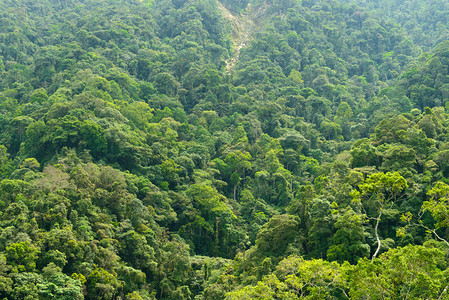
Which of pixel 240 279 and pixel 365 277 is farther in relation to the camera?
pixel 240 279

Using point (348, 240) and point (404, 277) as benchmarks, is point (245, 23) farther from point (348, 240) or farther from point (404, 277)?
point (404, 277)

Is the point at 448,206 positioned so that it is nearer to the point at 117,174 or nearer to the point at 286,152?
the point at 117,174

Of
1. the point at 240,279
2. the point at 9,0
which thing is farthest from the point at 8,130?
the point at 9,0

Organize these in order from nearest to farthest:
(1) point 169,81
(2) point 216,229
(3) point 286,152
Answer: (2) point 216,229 < (3) point 286,152 < (1) point 169,81

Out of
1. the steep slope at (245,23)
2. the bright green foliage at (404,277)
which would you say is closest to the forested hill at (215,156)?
the bright green foliage at (404,277)

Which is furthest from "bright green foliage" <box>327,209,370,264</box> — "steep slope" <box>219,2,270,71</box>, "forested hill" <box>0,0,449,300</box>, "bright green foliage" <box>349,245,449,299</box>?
"steep slope" <box>219,2,270,71</box>

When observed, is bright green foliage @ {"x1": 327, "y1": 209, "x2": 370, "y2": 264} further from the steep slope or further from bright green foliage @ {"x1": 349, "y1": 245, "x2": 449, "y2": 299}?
the steep slope

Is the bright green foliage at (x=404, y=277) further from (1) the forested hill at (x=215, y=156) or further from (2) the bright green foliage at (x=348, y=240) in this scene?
(2) the bright green foliage at (x=348, y=240)

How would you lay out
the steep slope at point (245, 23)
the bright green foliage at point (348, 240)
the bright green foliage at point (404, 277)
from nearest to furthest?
the bright green foliage at point (404, 277), the bright green foliage at point (348, 240), the steep slope at point (245, 23)

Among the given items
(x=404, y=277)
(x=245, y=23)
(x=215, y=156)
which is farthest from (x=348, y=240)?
(x=245, y=23)
